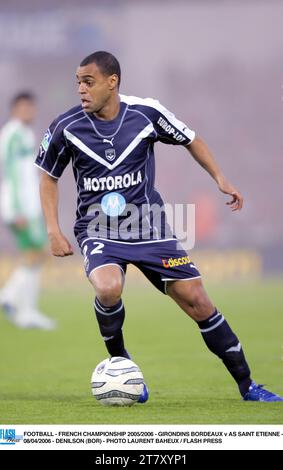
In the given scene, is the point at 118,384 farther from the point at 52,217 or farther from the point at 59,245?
the point at 52,217

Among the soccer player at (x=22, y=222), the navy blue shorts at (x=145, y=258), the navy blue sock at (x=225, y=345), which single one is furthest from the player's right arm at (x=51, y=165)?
the soccer player at (x=22, y=222)

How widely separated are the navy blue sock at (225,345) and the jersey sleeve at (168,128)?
114 centimetres

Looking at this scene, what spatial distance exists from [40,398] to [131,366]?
0.89 metres

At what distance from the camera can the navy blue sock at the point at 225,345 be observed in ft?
22.2

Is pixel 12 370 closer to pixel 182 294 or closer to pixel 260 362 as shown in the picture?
pixel 260 362

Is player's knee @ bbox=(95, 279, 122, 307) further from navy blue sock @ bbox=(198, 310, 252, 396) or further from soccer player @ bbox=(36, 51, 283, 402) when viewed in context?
navy blue sock @ bbox=(198, 310, 252, 396)

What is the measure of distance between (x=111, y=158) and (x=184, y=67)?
1589 cm

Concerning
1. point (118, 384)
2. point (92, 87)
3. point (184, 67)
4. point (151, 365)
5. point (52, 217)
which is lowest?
point (118, 384)

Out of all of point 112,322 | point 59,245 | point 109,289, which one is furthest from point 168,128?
point 112,322

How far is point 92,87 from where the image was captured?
6.74 m

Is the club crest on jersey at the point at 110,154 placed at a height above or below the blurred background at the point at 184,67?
below

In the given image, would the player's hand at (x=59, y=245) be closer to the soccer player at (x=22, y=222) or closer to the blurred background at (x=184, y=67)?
the soccer player at (x=22, y=222)

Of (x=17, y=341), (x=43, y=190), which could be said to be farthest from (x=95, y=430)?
(x=17, y=341)

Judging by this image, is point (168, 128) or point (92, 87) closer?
point (92, 87)
